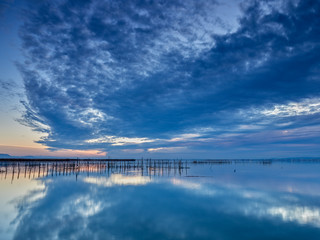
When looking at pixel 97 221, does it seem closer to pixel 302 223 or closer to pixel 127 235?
pixel 127 235

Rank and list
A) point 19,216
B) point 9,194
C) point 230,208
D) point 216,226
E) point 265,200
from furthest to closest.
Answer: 1. point 9,194
2. point 265,200
3. point 230,208
4. point 19,216
5. point 216,226

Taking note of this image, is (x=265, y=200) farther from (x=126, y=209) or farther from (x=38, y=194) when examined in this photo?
(x=38, y=194)

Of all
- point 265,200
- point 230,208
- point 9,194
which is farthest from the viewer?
point 9,194

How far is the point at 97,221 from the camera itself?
11094 mm

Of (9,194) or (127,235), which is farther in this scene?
(9,194)

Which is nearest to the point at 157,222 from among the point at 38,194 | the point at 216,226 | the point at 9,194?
the point at 216,226

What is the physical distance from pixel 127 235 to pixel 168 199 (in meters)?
7.91

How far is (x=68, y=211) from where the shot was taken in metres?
13.0

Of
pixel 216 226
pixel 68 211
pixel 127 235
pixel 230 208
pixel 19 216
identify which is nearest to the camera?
pixel 127 235

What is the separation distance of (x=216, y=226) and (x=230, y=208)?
3.98m

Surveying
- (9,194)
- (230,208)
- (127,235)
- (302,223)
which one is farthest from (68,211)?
(302,223)

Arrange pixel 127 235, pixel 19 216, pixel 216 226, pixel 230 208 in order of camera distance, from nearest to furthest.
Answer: pixel 127 235, pixel 216 226, pixel 19 216, pixel 230 208

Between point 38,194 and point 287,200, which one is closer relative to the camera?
point 287,200

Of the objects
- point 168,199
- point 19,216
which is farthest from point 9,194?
point 168,199
